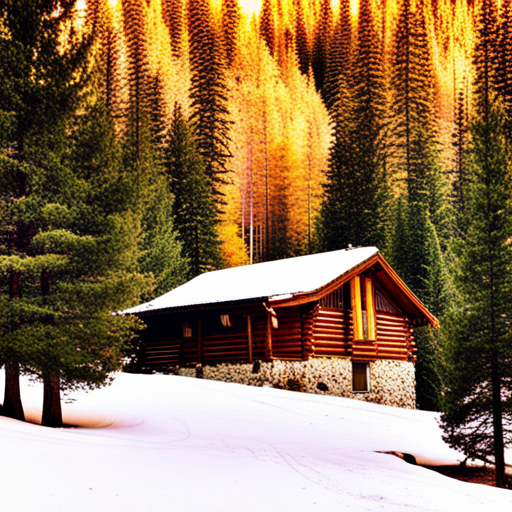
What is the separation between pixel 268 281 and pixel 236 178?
39.5 metres

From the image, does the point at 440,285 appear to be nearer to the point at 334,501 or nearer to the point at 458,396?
the point at 458,396

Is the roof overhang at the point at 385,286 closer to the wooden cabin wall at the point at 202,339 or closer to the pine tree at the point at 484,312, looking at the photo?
the wooden cabin wall at the point at 202,339

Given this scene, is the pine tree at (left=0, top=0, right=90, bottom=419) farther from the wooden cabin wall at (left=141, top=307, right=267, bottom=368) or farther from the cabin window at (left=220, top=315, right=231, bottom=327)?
the cabin window at (left=220, top=315, right=231, bottom=327)

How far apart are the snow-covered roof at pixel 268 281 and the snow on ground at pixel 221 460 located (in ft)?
17.5

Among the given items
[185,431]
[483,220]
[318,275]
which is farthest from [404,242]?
[185,431]

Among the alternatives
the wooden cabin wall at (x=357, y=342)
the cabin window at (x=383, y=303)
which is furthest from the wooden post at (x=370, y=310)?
the cabin window at (x=383, y=303)

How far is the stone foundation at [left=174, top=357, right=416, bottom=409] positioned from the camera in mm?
24688

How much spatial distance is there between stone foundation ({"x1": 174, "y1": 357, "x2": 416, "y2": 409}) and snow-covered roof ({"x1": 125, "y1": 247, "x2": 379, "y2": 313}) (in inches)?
109

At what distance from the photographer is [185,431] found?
597 inches

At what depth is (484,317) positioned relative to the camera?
1684cm

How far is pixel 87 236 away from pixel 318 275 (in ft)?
43.9

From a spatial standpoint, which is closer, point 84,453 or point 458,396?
point 84,453

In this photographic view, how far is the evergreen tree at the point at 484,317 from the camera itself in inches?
648

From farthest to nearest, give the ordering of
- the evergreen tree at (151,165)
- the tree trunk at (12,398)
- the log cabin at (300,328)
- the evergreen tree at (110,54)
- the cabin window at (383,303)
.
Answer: the evergreen tree at (110,54) → the evergreen tree at (151,165) → the cabin window at (383,303) → the log cabin at (300,328) → the tree trunk at (12,398)
